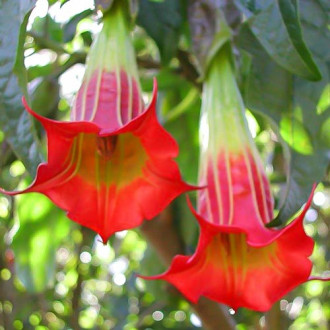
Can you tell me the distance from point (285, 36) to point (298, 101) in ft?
0.45

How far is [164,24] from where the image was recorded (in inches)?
33.9

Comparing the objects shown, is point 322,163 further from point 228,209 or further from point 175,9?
point 175,9

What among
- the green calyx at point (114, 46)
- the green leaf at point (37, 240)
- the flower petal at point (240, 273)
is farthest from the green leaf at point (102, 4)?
the green leaf at point (37, 240)

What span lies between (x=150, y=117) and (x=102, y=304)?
5.15ft

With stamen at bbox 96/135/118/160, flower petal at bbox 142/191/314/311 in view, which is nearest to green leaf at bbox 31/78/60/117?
stamen at bbox 96/135/118/160

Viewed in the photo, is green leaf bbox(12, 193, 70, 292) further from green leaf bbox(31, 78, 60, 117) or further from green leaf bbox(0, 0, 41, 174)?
green leaf bbox(0, 0, 41, 174)

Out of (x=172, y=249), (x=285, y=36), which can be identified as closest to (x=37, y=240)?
(x=172, y=249)

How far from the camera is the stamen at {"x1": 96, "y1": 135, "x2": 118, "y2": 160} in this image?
2.20 ft

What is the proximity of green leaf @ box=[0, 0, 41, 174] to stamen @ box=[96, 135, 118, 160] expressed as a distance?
3.9 inches

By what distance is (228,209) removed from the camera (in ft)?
2.02

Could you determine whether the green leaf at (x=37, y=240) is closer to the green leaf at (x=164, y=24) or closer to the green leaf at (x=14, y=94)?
the green leaf at (x=164, y=24)

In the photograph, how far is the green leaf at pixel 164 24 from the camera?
2.82 ft

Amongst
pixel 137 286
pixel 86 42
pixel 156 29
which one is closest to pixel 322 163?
pixel 156 29

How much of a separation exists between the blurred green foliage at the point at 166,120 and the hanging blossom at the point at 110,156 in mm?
42
